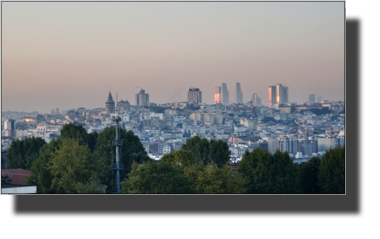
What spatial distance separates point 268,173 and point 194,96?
7474 millimetres

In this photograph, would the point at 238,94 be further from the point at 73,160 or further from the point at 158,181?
the point at 158,181

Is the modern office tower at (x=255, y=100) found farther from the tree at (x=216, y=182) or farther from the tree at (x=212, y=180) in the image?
the tree at (x=216, y=182)

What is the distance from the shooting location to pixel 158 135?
2111 cm

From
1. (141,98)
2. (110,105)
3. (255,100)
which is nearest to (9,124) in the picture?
(110,105)

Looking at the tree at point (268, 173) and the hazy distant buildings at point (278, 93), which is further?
the hazy distant buildings at point (278, 93)

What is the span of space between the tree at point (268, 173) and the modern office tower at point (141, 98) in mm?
6185

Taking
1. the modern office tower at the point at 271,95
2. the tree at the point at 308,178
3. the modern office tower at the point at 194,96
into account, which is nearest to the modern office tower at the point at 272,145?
the modern office tower at the point at 271,95

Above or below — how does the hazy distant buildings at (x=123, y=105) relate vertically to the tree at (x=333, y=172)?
above

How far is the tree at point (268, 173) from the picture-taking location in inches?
471

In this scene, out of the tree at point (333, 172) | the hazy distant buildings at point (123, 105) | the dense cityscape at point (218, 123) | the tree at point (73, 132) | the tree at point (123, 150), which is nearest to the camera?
the tree at point (333, 172)

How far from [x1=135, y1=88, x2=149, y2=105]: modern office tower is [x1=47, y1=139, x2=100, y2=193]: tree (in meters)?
5.56

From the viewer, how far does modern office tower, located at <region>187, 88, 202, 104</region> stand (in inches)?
684
